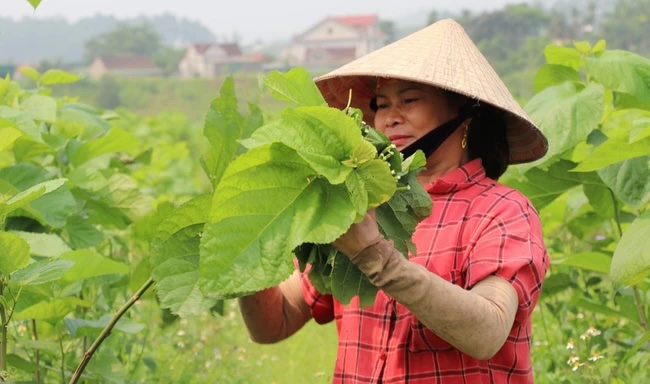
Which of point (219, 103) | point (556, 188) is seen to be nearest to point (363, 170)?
point (219, 103)

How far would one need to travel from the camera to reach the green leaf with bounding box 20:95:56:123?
2787mm

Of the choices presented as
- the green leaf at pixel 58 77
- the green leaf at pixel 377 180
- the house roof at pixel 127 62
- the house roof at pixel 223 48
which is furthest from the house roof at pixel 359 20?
the green leaf at pixel 377 180

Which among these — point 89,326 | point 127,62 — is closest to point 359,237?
point 89,326

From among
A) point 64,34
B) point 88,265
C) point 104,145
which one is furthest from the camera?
point 64,34

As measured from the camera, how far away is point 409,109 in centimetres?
230

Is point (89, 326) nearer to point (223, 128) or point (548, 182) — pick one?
point (223, 128)

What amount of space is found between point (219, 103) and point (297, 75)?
7.9 inches

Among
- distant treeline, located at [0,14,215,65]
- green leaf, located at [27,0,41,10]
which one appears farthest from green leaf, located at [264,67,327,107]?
distant treeline, located at [0,14,215,65]

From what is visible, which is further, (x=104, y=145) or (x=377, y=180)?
(x=104, y=145)

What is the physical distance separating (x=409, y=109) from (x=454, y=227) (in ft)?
0.84

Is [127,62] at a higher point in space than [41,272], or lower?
lower

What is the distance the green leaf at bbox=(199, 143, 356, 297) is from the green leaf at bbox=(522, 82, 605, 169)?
1.12 metres

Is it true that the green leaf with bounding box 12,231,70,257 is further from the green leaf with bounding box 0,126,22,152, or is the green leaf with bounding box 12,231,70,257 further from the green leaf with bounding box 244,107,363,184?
the green leaf with bounding box 244,107,363,184

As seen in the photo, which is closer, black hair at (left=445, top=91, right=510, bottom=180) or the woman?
the woman
